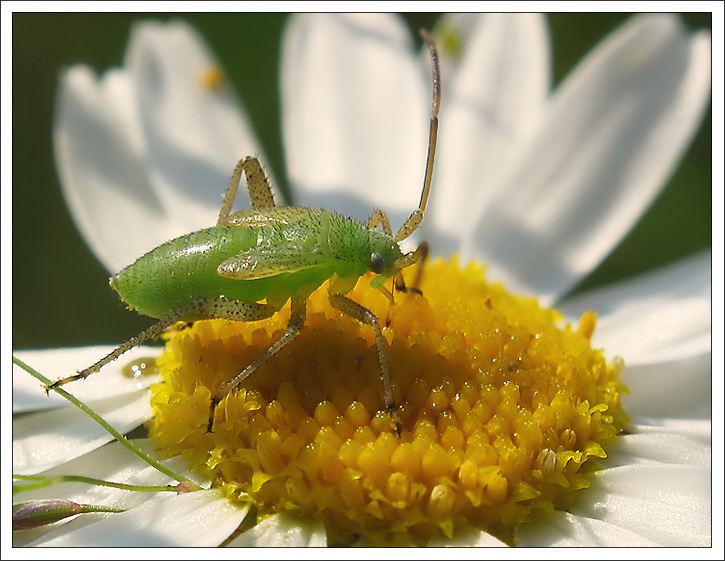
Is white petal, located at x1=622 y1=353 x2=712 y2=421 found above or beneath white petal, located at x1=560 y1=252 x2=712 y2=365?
beneath

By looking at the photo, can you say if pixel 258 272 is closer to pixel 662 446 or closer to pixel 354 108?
pixel 662 446

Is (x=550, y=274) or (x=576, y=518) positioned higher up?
(x=550, y=274)

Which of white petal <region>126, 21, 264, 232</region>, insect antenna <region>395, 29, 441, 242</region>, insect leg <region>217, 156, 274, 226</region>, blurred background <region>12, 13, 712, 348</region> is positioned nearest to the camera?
insect antenna <region>395, 29, 441, 242</region>

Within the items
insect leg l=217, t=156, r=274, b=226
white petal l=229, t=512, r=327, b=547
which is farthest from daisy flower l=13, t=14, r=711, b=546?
insect leg l=217, t=156, r=274, b=226

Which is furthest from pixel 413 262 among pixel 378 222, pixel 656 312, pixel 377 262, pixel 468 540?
pixel 656 312

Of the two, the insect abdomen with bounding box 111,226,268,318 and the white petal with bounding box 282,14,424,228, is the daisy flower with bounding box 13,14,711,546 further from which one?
the insect abdomen with bounding box 111,226,268,318

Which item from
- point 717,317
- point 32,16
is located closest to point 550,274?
point 717,317

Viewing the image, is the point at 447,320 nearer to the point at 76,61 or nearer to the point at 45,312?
the point at 45,312

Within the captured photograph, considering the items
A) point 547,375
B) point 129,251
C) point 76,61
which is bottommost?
point 547,375
